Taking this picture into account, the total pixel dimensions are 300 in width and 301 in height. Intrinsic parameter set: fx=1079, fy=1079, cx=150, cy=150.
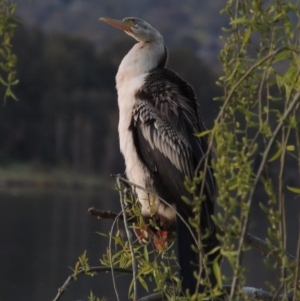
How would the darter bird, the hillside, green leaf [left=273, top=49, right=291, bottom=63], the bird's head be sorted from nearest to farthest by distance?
1. green leaf [left=273, top=49, right=291, bottom=63]
2. the darter bird
3. the bird's head
4. the hillside

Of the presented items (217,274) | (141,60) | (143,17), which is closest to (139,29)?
(141,60)

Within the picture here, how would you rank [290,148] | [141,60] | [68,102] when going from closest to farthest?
[290,148] → [141,60] → [68,102]

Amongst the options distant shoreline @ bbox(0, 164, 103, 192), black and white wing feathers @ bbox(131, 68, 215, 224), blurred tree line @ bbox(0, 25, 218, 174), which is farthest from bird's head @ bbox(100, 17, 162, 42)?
blurred tree line @ bbox(0, 25, 218, 174)

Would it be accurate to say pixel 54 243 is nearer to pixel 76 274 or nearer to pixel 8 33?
pixel 76 274

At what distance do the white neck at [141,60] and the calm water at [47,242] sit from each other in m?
6.20

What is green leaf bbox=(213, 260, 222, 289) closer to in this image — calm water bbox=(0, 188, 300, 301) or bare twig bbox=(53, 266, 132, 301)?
bare twig bbox=(53, 266, 132, 301)

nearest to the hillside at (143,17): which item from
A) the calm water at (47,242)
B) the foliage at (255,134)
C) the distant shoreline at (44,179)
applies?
the distant shoreline at (44,179)

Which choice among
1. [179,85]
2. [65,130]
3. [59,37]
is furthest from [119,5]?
[179,85]

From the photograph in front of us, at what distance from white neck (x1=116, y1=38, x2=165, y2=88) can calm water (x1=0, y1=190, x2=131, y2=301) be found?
6199mm

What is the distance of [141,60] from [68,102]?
22739mm

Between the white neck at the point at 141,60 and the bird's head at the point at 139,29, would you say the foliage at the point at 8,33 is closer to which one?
the white neck at the point at 141,60

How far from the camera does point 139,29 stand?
13.4 ft

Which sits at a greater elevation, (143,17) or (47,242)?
(143,17)

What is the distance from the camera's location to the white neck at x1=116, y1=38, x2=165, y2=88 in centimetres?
388
